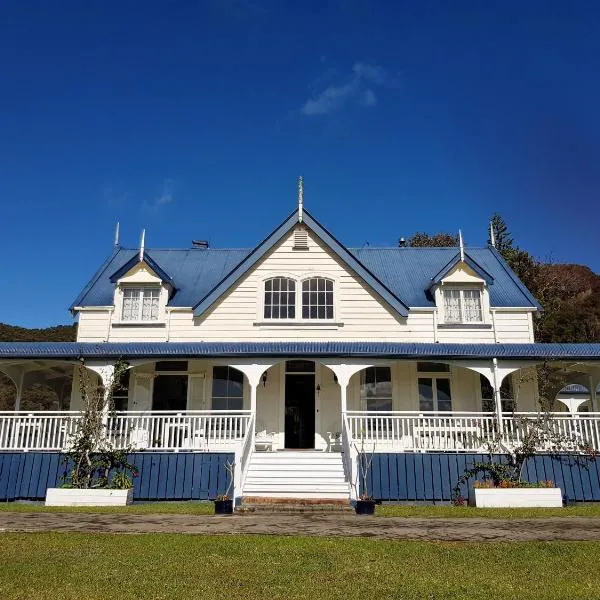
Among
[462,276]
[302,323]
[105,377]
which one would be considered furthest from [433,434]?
[105,377]

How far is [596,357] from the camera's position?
16.1m

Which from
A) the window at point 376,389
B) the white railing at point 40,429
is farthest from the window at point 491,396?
the white railing at point 40,429

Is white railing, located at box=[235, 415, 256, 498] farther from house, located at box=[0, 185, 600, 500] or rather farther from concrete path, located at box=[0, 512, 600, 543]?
concrete path, located at box=[0, 512, 600, 543]

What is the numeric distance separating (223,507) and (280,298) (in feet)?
27.8

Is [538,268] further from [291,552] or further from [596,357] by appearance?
[291,552]

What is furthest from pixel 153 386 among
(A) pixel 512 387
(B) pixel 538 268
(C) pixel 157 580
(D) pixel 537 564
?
(B) pixel 538 268

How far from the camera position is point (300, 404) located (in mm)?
18328

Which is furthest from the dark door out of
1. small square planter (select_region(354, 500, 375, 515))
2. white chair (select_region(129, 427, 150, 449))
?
small square planter (select_region(354, 500, 375, 515))

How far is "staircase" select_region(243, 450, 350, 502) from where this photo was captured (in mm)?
13773

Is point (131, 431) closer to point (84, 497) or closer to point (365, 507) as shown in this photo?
point (84, 497)

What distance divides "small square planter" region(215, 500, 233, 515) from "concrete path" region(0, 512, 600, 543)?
0.90 m

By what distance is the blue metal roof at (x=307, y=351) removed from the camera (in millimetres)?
16094

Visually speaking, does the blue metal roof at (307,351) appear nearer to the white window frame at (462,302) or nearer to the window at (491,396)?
the window at (491,396)

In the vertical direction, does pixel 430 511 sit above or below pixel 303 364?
below
